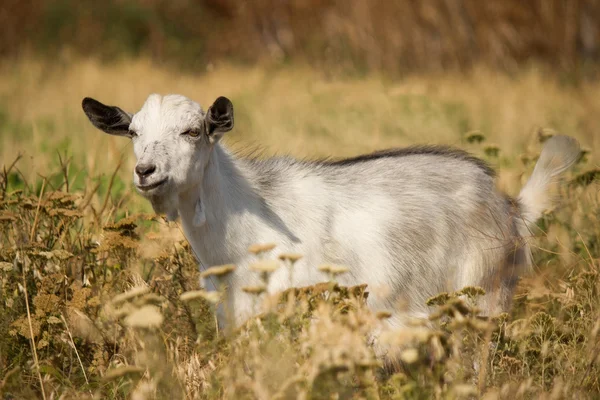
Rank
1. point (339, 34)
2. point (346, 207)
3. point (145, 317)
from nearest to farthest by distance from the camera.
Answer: point (145, 317), point (346, 207), point (339, 34)

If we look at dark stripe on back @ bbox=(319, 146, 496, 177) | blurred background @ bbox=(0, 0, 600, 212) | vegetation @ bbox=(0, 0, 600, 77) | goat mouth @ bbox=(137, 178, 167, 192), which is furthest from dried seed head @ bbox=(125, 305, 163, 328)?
vegetation @ bbox=(0, 0, 600, 77)

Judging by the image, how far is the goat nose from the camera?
3682mm

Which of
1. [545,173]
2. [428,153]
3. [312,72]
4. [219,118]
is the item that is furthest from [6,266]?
[312,72]

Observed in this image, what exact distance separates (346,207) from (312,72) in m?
10.3

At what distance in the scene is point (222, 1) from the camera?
2312 cm

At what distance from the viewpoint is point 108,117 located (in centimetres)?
420

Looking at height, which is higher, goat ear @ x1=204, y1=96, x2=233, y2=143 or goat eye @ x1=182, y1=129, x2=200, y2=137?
goat ear @ x1=204, y1=96, x2=233, y2=143

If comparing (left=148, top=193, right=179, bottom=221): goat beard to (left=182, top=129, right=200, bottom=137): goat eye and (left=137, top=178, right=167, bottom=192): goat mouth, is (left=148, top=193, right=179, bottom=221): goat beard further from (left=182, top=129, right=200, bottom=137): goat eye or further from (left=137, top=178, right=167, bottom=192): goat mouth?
(left=182, top=129, right=200, bottom=137): goat eye

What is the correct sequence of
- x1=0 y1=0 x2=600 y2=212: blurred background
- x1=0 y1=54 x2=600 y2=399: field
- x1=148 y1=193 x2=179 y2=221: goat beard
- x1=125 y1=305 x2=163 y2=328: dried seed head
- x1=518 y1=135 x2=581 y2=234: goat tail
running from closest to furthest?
x1=125 y1=305 x2=163 y2=328: dried seed head, x1=0 y1=54 x2=600 y2=399: field, x1=148 y1=193 x2=179 y2=221: goat beard, x1=518 y1=135 x2=581 y2=234: goat tail, x1=0 y1=0 x2=600 y2=212: blurred background

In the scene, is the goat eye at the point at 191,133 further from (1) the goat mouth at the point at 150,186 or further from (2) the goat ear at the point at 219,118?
(1) the goat mouth at the point at 150,186

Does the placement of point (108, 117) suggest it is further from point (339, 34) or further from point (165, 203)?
point (339, 34)

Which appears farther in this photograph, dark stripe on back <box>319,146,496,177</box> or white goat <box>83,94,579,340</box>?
dark stripe on back <box>319,146,496,177</box>

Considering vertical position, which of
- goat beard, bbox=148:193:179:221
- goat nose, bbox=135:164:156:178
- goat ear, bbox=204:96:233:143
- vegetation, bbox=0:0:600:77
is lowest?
goat beard, bbox=148:193:179:221

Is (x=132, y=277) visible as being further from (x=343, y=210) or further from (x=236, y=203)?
(x=343, y=210)
